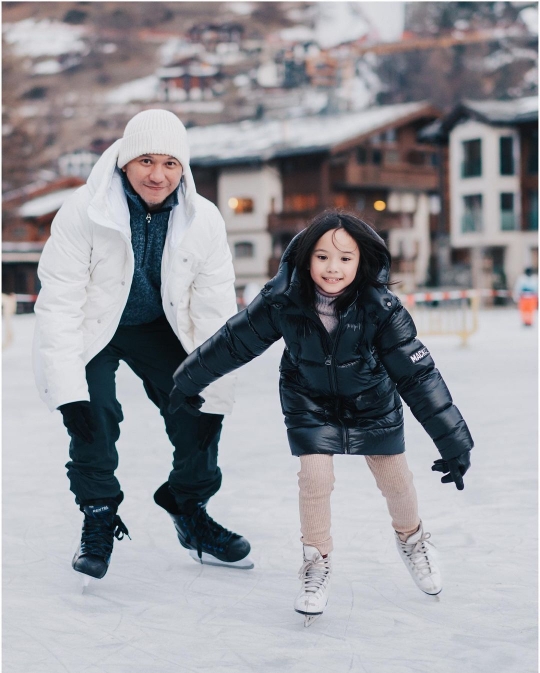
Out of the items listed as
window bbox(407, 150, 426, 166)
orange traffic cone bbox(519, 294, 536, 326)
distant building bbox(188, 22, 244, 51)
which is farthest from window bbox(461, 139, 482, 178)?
distant building bbox(188, 22, 244, 51)

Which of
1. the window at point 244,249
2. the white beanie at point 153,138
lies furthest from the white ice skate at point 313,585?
the window at point 244,249

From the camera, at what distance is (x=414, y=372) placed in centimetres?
291

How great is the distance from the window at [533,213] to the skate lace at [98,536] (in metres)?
36.2

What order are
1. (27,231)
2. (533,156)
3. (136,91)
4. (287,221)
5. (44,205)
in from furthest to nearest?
(136,91) → (44,205) → (27,231) → (287,221) → (533,156)

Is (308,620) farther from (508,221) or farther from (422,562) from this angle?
(508,221)

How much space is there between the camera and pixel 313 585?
9.61ft

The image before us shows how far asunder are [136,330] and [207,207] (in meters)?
0.48

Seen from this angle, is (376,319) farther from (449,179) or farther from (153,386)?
(449,179)

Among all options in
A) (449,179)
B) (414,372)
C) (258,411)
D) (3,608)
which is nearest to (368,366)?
(414,372)

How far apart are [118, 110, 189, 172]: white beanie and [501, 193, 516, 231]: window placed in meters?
36.1

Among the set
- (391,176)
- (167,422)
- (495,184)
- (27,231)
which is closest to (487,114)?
(495,184)

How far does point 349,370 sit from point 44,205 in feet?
140

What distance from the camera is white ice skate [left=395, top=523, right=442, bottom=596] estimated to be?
3086mm

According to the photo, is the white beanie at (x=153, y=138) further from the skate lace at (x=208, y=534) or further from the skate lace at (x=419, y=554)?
the skate lace at (x=419, y=554)
